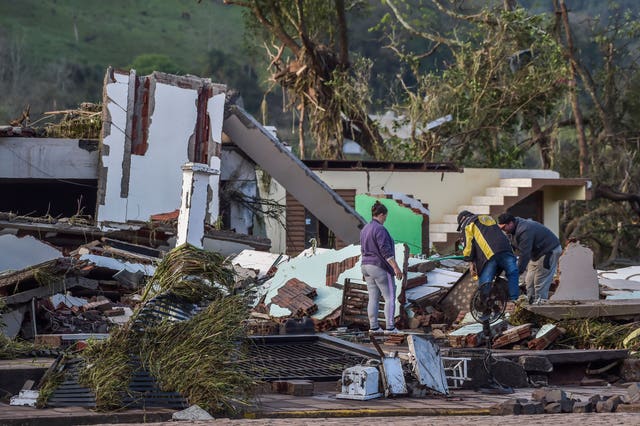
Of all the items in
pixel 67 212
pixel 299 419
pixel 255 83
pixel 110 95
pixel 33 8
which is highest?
pixel 33 8

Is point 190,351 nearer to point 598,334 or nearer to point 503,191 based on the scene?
point 598,334

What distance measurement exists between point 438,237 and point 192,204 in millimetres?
20692

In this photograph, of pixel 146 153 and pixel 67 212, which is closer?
pixel 146 153

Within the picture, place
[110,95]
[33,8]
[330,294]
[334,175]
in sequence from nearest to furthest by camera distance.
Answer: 1. [330,294]
2. [110,95]
3. [334,175]
4. [33,8]

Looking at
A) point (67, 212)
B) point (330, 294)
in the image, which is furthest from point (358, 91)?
point (330, 294)

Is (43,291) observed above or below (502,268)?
below

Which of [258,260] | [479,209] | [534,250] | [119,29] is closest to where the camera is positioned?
[534,250]

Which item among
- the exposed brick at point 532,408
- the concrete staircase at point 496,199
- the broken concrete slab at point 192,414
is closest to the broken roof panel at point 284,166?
the concrete staircase at point 496,199

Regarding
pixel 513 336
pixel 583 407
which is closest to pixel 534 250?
pixel 513 336

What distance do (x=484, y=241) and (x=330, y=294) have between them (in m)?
3.81

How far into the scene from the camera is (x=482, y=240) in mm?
14492

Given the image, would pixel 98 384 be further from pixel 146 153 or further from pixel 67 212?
pixel 67 212

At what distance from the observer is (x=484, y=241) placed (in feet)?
47.5

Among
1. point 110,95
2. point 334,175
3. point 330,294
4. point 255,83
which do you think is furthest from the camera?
point 255,83
